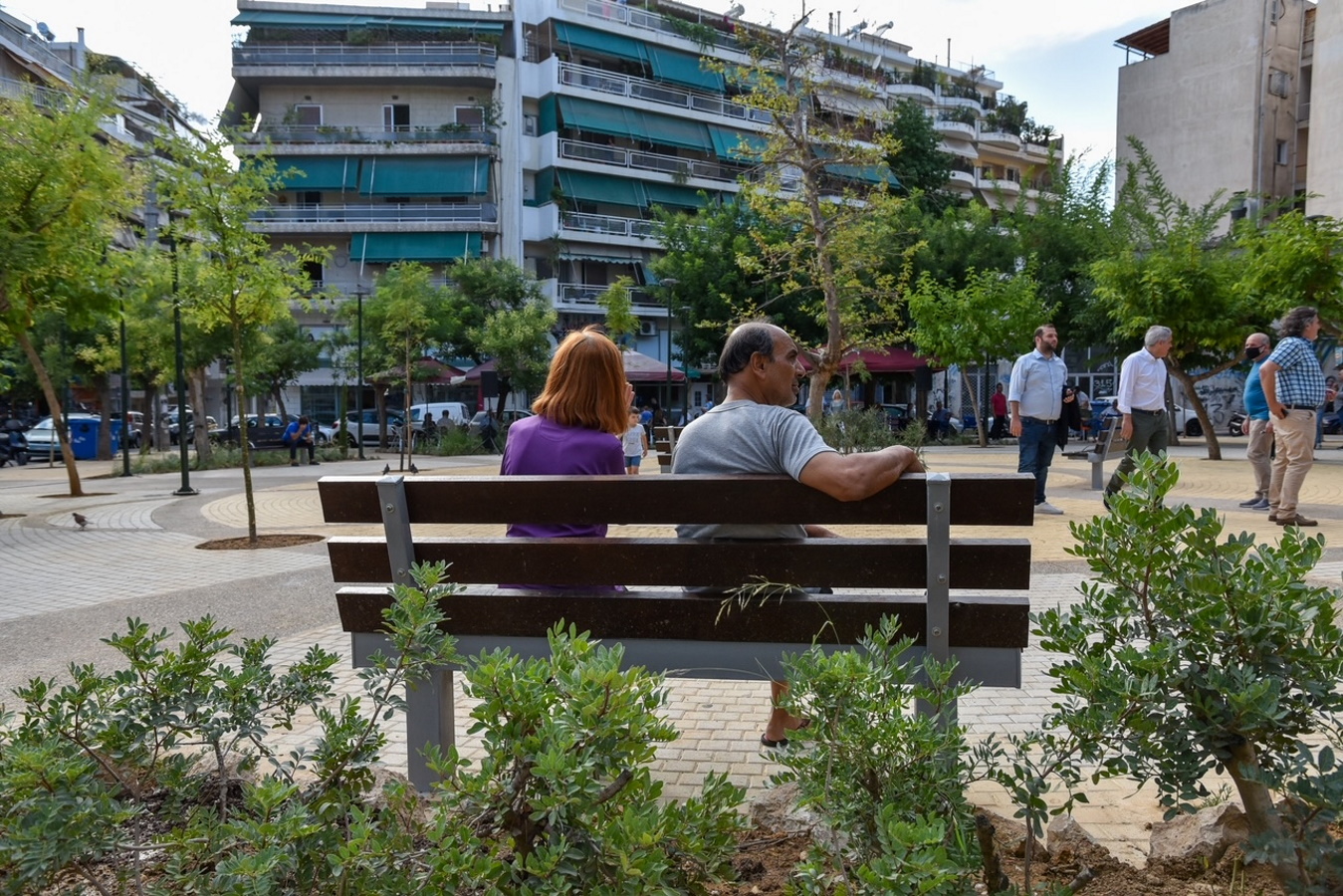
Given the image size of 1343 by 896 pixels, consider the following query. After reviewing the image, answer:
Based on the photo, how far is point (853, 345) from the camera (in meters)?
17.6

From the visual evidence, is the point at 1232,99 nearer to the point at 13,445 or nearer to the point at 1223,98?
the point at 1223,98

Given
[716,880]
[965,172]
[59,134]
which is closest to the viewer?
[716,880]

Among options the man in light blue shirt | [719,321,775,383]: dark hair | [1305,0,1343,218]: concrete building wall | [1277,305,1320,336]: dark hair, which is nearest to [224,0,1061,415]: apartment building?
[1305,0,1343,218]: concrete building wall

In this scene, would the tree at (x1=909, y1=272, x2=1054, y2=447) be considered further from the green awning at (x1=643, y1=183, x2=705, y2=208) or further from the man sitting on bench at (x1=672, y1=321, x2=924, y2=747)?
the man sitting on bench at (x1=672, y1=321, x2=924, y2=747)

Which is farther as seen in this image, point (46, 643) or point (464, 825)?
point (46, 643)

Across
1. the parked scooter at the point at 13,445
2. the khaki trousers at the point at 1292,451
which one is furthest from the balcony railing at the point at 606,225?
the khaki trousers at the point at 1292,451

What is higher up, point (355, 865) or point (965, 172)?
point (965, 172)

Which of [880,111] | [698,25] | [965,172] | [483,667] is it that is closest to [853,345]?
[880,111]

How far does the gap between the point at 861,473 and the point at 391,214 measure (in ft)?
153

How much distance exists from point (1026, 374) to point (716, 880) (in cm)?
917

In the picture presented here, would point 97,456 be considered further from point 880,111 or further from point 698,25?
point 698,25

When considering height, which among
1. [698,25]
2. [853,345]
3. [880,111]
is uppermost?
[698,25]

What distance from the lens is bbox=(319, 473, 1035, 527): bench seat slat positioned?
8.18 ft

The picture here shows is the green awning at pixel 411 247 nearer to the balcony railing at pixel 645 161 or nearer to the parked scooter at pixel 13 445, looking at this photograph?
the balcony railing at pixel 645 161
